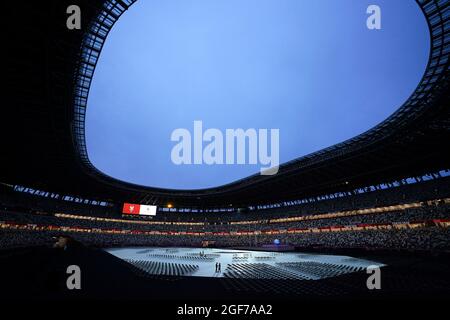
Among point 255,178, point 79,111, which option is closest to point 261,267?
point 255,178

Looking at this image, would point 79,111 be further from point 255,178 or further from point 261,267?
point 255,178

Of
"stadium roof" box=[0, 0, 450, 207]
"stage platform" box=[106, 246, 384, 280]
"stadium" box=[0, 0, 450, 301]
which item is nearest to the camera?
"stadium" box=[0, 0, 450, 301]

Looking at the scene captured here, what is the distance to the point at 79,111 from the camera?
24078 mm

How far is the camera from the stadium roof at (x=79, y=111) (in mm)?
15461

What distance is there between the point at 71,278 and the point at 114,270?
3639 millimetres

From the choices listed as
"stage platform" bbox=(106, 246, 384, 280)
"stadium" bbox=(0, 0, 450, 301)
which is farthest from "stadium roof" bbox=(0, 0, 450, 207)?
"stage platform" bbox=(106, 246, 384, 280)

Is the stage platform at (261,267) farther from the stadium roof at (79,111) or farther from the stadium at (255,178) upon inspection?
the stadium roof at (79,111)

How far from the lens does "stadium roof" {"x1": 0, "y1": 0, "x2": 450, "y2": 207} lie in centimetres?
1546

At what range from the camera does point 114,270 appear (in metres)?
15.7

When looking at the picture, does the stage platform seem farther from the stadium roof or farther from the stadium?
the stadium roof

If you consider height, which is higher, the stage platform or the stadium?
the stadium

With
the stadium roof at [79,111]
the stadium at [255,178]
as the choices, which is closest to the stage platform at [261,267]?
the stadium at [255,178]
